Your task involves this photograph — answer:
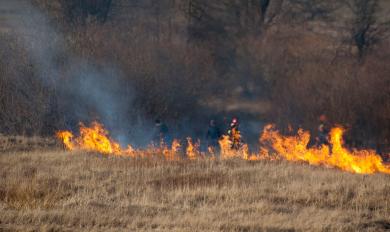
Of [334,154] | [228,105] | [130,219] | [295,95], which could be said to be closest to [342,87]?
[295,95]

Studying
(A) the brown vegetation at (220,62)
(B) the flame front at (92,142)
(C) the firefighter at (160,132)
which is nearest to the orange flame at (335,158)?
(C) the firefighter at (160,132)

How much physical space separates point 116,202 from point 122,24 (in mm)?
28458

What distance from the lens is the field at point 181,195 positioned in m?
10.7

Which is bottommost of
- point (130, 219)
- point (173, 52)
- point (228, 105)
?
point (228, 105)

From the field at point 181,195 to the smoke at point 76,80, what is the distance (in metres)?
9.45

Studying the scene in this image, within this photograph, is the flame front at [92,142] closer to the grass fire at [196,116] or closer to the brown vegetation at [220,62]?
the grass fire at [196,116]

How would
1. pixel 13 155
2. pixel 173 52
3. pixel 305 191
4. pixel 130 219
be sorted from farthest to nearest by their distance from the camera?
pixel 173 52 < pixel 13 155 < pixel 305 191 < pixel 130 219

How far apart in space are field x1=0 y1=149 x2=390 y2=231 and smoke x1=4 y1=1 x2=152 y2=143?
31.0ft

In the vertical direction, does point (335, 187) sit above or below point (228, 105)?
above

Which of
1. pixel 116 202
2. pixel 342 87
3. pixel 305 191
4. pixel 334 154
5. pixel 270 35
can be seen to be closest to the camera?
pixel 116 202

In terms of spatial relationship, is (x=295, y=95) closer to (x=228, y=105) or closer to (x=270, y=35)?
(x=228, y=105)

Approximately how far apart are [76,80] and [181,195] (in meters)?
16.5

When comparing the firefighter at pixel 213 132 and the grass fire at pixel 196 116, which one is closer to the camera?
the grass fire at pixel 196 116

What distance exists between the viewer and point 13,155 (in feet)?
62.2
